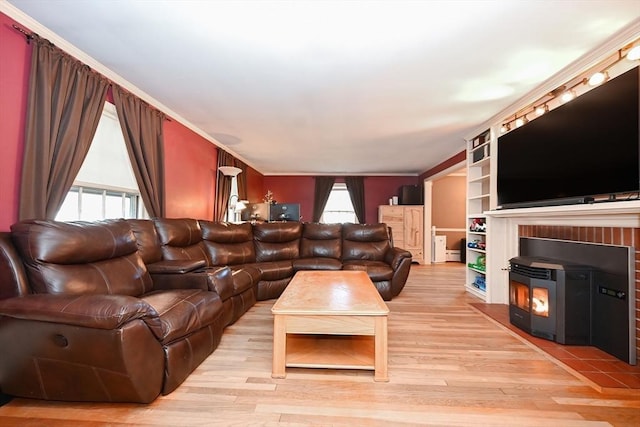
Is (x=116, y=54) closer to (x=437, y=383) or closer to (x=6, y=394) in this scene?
(x=6, y=394)

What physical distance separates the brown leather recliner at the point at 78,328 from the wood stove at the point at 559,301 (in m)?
2.68

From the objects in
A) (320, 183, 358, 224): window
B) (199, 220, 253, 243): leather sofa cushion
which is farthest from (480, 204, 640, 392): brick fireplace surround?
(320, 183, 358, 224): window

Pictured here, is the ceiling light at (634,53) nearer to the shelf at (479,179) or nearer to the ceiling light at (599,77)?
the ceiling light at (599,77)

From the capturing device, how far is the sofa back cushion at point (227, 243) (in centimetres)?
331

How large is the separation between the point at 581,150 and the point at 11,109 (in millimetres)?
3977

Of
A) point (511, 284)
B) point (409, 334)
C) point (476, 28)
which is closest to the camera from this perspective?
point (476, 28)

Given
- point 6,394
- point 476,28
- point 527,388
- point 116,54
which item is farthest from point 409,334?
point 116,54

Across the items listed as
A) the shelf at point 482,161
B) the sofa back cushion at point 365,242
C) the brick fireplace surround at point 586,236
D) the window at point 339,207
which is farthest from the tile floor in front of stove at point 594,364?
the window at point 339,207

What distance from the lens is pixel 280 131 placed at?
384 centimetres

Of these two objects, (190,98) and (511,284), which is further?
(190,98)

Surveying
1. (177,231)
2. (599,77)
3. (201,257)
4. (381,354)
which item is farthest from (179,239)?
(599,77)

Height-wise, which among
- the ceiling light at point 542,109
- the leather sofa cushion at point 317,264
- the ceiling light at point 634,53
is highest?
the ceiling light at point 542,109

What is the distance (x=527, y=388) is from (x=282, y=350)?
4.93ft

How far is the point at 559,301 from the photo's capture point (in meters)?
2.16
